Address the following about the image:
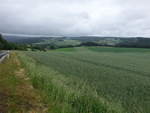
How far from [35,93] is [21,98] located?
812 mm

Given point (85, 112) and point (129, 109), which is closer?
point (85, 112)

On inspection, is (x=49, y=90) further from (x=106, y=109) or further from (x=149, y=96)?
(x=149, y=96)

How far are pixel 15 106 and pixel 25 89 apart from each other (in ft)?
6.63

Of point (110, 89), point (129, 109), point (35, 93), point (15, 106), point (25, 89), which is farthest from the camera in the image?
point (110, 89)

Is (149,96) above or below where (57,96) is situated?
below

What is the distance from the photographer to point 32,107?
5.48 m

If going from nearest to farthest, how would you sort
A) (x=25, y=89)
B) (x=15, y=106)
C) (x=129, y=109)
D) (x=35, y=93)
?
1. (x=15, y=106)
2. (x=129, y=109)
3. (x=35, y=93)
4. (x=25, y=89)

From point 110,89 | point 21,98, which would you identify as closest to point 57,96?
point 21,98

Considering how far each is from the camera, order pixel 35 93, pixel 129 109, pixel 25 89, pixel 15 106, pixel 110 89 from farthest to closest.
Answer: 1. pixel 110 89
2. pixel 25 89
3. pixel 35 93
4. pixel 129 109
5. pixel 15 106

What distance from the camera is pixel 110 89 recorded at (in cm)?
842

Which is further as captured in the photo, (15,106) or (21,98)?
(21,98)

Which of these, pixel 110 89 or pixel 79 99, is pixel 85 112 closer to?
pixel 79 99

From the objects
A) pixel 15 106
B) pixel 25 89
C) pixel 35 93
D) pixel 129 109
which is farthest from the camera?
pixel 25 89

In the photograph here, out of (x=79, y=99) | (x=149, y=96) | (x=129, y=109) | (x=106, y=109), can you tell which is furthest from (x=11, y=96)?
(x=149, y=96)
